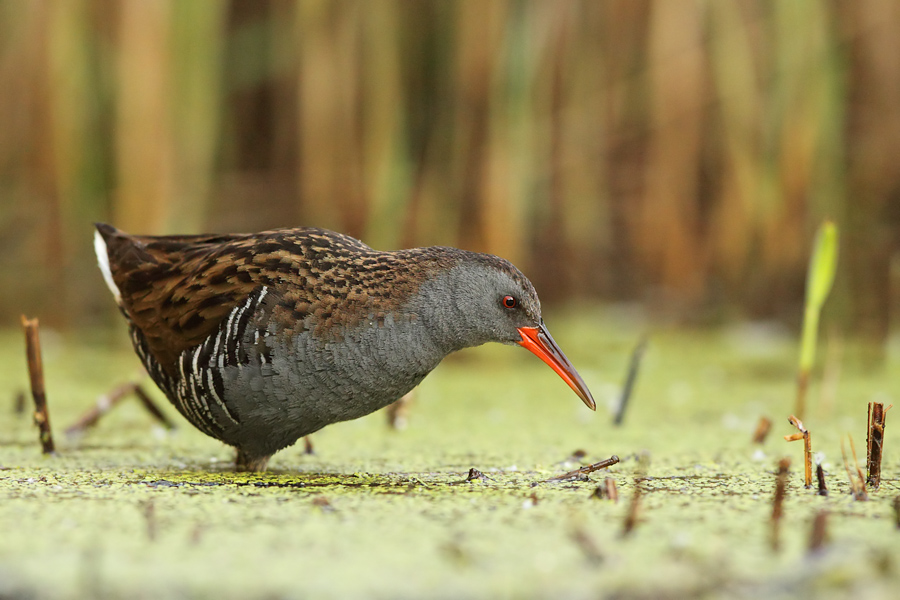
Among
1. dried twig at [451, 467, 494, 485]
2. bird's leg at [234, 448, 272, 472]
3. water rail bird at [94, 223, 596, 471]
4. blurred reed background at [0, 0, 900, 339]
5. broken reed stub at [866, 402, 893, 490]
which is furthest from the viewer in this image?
blurred reed background at [0, 0, 900, 339]

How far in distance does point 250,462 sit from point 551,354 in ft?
2.70

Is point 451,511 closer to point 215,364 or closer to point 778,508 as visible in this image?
point 778,508

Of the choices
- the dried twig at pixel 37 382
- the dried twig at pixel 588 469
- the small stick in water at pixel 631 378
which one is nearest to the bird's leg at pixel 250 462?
the dried twig at pixel 37 382

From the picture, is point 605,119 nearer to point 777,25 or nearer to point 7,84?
point 777,25

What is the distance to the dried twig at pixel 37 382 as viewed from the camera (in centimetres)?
293

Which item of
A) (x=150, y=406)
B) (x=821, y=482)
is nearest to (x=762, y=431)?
(x=821, y=482)

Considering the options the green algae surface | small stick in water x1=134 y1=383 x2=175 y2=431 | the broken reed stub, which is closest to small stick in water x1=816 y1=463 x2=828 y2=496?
the green algae surface

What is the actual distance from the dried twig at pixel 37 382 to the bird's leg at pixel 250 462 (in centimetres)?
52

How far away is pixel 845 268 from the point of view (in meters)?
5.72

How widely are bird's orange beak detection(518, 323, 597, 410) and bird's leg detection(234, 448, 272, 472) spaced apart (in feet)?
2.37

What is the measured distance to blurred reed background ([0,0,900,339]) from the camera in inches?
198

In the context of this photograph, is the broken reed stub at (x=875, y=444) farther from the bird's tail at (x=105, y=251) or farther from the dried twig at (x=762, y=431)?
the bird's tail at (x=105, y=251)

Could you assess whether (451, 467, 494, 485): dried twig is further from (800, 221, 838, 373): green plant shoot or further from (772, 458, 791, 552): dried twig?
(800, 221, 838, 373): green plant shoot

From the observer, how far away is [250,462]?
2.87 m
